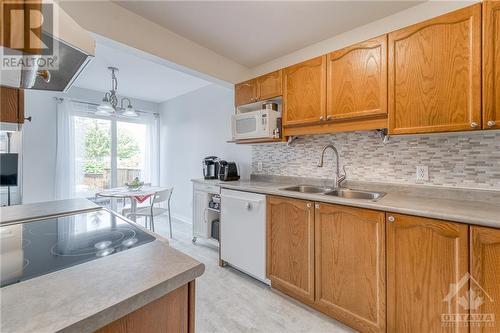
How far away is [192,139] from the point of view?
154 inches

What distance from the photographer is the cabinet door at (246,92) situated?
2.42 meters

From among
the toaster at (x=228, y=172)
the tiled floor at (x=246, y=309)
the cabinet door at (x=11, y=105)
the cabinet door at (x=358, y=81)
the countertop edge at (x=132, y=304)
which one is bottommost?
the tiled floor at (x=246, y=309)

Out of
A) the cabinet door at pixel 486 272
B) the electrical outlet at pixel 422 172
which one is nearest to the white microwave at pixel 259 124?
the electrical outlet at pixel 422 172

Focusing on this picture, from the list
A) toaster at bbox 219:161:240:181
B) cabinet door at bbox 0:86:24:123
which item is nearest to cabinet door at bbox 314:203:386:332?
toaster at bbox 219:161:240:181

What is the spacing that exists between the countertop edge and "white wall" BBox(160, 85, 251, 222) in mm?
2385

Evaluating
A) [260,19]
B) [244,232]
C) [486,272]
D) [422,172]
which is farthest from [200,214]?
[486,272]

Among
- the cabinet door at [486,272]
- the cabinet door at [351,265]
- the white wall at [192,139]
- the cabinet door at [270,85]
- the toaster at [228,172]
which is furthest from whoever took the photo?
the white wall at [192,139]

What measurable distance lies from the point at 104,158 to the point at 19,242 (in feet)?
12.0

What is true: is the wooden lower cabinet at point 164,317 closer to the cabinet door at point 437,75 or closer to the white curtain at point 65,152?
the cabinet door at point 437,75

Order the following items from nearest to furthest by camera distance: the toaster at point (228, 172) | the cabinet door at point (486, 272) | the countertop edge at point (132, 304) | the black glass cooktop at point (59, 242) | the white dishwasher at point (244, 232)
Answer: the countertop edge at point (132, 304), the black glass cooktop at point (59, 242), the cabinet door at point (486, 272), the white dishwasher at point (244, 232), the toaster at point (228, 172)

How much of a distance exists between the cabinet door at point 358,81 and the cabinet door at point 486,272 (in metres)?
0.90

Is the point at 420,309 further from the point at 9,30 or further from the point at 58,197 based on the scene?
the point at 58,197

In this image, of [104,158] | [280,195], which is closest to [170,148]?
[104,158]

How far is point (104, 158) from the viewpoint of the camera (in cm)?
394
